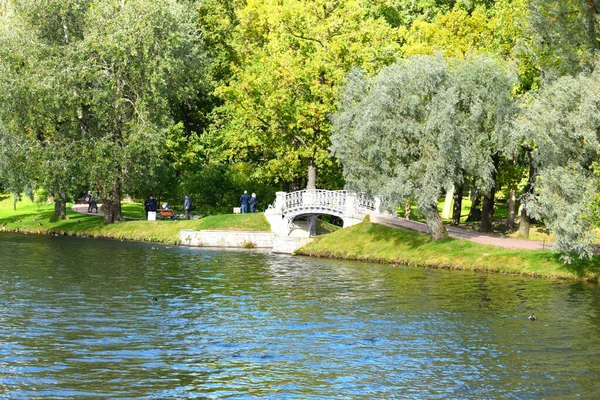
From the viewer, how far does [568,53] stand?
44.3 m

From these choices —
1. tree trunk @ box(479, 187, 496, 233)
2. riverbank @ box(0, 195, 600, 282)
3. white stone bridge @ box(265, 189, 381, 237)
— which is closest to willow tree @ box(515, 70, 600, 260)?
riverbank @ box(0, 195, 600, 282)

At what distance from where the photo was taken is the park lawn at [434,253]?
44.7 m

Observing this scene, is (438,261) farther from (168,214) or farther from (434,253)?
(168,214)

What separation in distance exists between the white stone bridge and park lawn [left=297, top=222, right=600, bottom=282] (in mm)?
2247

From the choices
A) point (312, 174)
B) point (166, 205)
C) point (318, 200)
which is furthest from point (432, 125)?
point (166, 205)

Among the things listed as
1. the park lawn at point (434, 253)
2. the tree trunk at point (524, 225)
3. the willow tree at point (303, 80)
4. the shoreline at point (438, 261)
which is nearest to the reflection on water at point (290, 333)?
the shoreline at point (438, 261)

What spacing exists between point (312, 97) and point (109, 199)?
17.4 meters

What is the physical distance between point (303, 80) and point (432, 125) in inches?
752

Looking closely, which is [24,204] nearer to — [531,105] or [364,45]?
[364,45]

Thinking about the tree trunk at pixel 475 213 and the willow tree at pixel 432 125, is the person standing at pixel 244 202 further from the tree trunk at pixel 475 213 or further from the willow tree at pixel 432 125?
the willow tree at pixel 432 125

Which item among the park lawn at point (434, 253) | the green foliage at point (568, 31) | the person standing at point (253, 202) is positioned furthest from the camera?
the person standing at point (253, 202)

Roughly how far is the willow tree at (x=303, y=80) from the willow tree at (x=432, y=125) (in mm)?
13822

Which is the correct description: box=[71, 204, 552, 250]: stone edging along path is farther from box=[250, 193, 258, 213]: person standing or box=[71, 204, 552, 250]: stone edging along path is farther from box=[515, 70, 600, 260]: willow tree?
box=[250, 193, 258, 213]: person standing

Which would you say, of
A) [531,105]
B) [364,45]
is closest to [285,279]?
[531,105]
